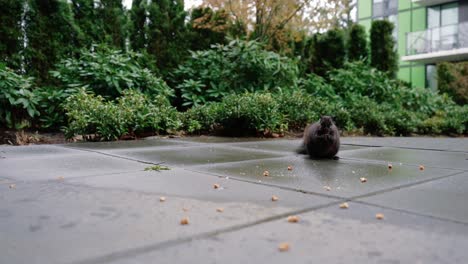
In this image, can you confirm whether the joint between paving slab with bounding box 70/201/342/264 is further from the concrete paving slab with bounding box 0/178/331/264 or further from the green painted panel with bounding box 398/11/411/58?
the green painted panel with bounding box 398/11/411/58

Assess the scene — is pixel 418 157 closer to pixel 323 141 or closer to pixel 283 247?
pixel 323 141

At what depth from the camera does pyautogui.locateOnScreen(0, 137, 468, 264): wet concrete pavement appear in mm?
1343

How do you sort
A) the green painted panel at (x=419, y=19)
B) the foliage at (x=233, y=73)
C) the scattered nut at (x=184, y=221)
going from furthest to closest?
the green painted panel at (x=419, y=19), the foliage at (x=233, y=73), the scattered nut at (x=184, y=221)

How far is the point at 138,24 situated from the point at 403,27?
18.4 m

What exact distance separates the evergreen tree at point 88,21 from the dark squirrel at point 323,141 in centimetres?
591

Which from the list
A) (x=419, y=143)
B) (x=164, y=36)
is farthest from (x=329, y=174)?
(x=164, y=36)

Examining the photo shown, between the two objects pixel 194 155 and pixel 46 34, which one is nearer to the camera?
pixel 194 155

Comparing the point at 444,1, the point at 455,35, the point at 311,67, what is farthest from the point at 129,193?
the point at 444,1

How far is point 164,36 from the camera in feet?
31.7

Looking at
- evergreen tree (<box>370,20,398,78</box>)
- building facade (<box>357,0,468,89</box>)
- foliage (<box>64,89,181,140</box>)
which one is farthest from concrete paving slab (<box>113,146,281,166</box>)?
building facade (<box>357,0,468,89</box>)

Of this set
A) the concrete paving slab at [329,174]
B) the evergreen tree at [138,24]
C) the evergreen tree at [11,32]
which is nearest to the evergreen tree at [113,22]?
the evergreen tree at [138,24]

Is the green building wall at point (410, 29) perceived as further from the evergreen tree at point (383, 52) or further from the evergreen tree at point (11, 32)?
the evergreen tree at point (11, 32)

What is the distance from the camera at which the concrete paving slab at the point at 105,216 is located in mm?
1375

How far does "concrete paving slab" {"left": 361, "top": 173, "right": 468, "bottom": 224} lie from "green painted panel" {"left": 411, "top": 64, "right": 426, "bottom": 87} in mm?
21442
